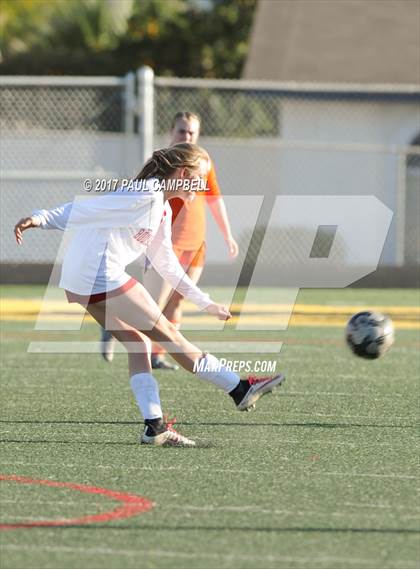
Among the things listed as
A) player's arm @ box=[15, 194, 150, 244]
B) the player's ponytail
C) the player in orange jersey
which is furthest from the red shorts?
the player in orange jersey

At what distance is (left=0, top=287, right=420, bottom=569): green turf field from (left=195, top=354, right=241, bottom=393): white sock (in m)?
0.33

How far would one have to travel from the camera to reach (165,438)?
7.21 meters

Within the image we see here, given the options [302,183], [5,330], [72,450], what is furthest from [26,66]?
[72,450]

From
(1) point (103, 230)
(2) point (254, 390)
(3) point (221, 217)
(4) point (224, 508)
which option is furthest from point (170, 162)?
(3) point (221, 217)

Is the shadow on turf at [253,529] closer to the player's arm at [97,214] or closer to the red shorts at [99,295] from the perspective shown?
the red shorts at [99,295]

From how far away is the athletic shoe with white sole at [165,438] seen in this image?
23.6 ft

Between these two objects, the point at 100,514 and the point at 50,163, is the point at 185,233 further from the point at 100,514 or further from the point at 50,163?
the point at 50,163

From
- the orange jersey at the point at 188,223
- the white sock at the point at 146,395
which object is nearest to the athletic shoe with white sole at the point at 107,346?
the orange jersey at the point at 188,223

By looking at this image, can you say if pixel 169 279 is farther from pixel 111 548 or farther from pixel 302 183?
pixel 302 183

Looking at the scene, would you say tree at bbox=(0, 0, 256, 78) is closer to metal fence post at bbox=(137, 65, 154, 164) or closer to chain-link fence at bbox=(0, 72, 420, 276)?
chain-link fence at bbox=(0, 72, 420, 276)

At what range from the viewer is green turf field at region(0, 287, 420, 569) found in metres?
5.09

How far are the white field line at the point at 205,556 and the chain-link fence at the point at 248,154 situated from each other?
12.2 m

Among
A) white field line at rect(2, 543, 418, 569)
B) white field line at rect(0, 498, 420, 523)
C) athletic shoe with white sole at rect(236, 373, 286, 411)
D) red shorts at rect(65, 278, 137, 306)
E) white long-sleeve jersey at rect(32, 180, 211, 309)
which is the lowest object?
white field line at rect(2, 543, 418, 569)

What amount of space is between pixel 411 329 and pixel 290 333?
4.61 feet
